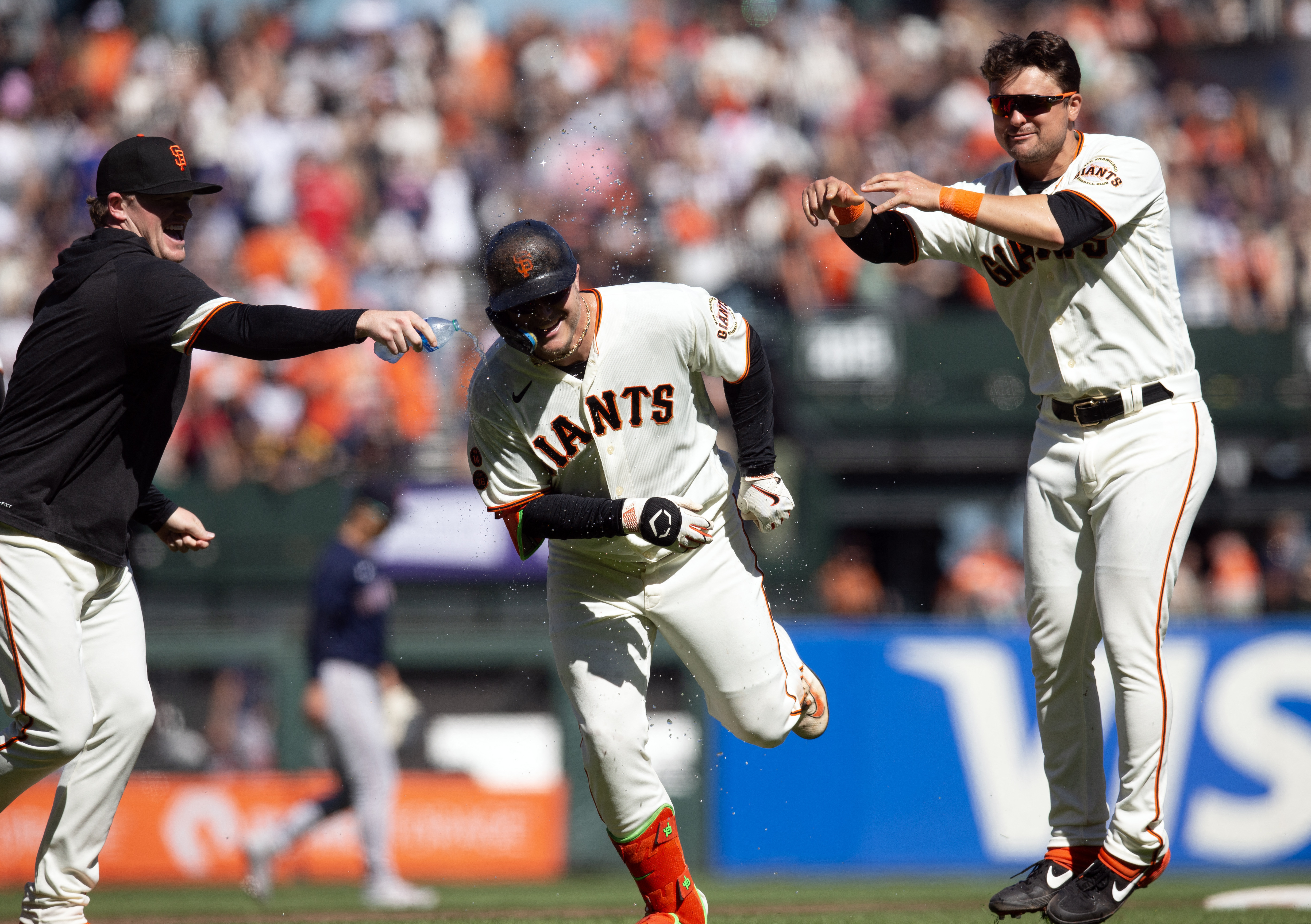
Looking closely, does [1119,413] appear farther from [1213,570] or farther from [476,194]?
[476,194]

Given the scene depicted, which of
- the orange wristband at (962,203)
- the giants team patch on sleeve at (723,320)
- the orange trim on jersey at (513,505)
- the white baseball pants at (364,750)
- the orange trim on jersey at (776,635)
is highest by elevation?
the orange wristband at (962,203)

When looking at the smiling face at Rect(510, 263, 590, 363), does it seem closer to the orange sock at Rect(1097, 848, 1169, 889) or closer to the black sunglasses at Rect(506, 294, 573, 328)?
the black sunglasses at Rect(506, 294, 573, 328)

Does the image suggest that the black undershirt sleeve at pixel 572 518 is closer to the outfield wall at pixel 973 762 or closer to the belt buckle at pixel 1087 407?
the belt buckle at pixel 1087 407

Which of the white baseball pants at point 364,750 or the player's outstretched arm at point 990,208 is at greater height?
the player's outstretched arm at point 990,208

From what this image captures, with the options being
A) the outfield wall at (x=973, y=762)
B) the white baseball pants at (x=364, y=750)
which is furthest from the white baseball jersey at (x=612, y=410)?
the outfield wall at (x=973, y=762)

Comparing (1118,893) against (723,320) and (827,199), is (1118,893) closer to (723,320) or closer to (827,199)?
(723,320)

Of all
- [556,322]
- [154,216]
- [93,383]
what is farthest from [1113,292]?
[93,383]
